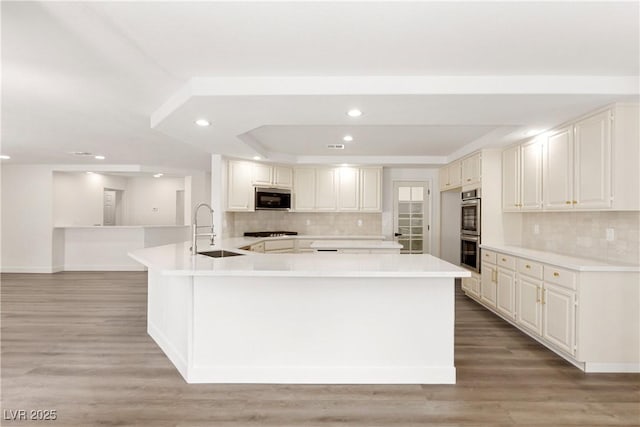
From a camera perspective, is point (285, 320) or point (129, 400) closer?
A: point (129, 400)

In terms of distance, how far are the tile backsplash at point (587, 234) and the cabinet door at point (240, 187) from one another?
4.11 meters

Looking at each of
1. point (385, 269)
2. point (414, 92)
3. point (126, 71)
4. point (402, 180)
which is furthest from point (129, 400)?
point (402, 180)

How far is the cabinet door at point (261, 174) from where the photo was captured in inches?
236

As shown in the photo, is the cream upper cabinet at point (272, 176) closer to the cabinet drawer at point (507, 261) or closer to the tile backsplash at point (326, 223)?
the tile backsplash at point (326, 223)

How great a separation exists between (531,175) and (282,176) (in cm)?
392

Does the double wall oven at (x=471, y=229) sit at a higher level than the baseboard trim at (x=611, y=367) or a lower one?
higher

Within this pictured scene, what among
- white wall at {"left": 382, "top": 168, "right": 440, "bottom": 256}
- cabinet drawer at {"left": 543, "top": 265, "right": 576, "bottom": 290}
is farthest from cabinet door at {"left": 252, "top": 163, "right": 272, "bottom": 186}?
cabinet drawer at {"left": 543, "top": 265, "right": 576, "bottom": 290}

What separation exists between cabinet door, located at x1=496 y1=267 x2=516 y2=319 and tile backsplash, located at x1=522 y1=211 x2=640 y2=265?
0.59 m

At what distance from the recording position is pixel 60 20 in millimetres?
1872

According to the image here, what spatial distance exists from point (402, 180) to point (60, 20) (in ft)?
19.8

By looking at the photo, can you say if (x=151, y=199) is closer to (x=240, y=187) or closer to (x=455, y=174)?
(x=240, y=187)

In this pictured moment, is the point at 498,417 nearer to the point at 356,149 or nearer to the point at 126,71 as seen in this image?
the point at 126,71

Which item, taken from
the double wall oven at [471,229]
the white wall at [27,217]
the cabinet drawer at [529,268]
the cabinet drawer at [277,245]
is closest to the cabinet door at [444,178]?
the double wall oven at [471,229]

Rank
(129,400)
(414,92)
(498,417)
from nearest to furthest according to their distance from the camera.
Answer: (498,417), (129,400), (414,92)
